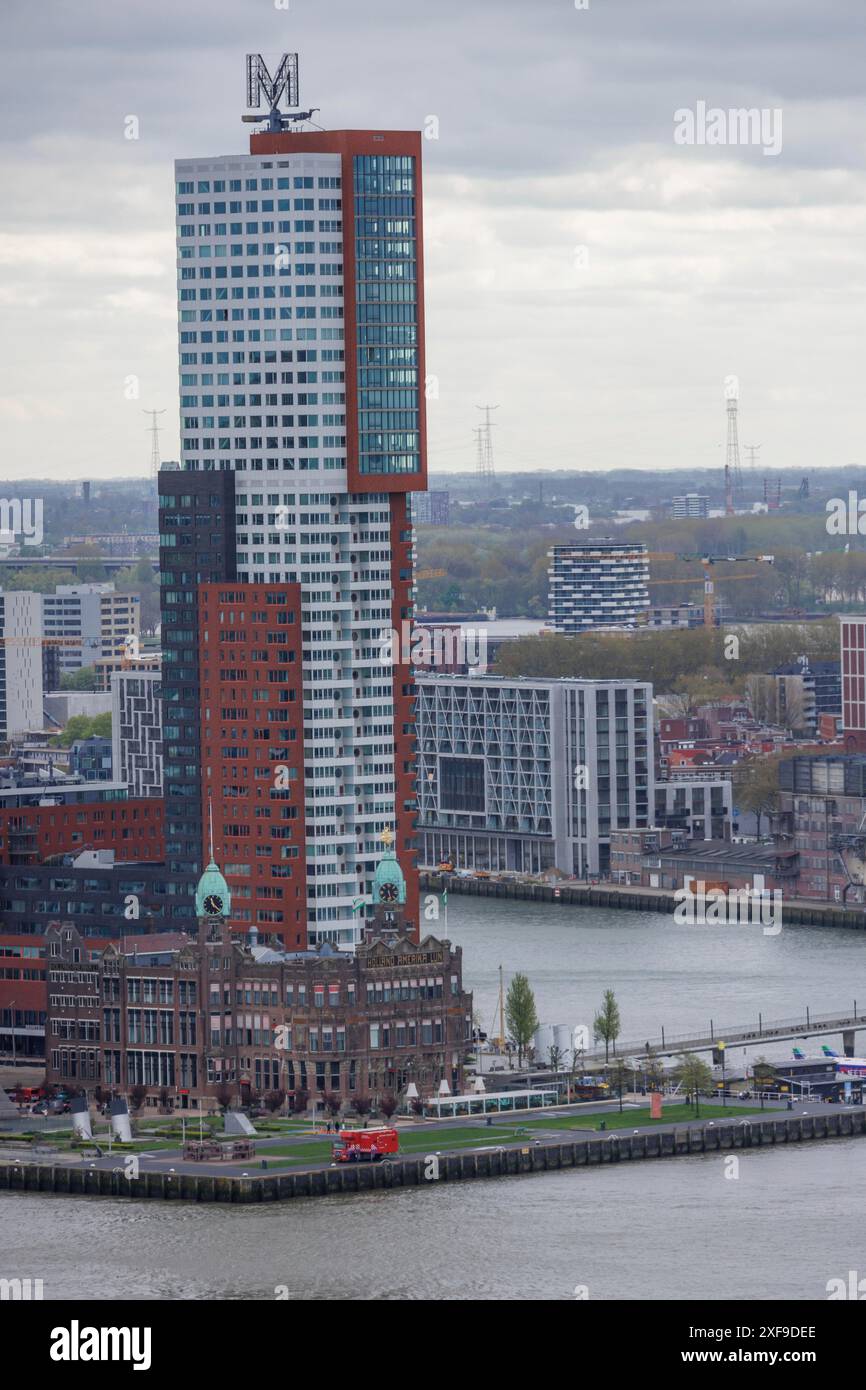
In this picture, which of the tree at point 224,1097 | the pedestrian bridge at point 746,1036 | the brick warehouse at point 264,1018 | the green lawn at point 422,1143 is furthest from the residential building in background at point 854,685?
the green lawn at point 422,1143

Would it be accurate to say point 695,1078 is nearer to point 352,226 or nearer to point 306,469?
point 306,469

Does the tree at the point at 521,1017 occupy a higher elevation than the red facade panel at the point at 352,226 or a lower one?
lower

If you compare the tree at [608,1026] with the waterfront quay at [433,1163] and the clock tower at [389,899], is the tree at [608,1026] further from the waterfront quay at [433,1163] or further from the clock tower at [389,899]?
the waterfront quay at [433,1163]

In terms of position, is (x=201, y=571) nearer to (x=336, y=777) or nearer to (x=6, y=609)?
(x=336, y=777)

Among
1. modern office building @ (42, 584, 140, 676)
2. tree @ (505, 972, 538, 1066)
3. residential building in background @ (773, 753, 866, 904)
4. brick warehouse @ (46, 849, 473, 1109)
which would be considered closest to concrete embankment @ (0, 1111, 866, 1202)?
brick warehouse @ (46, 849, 473, 1109)
